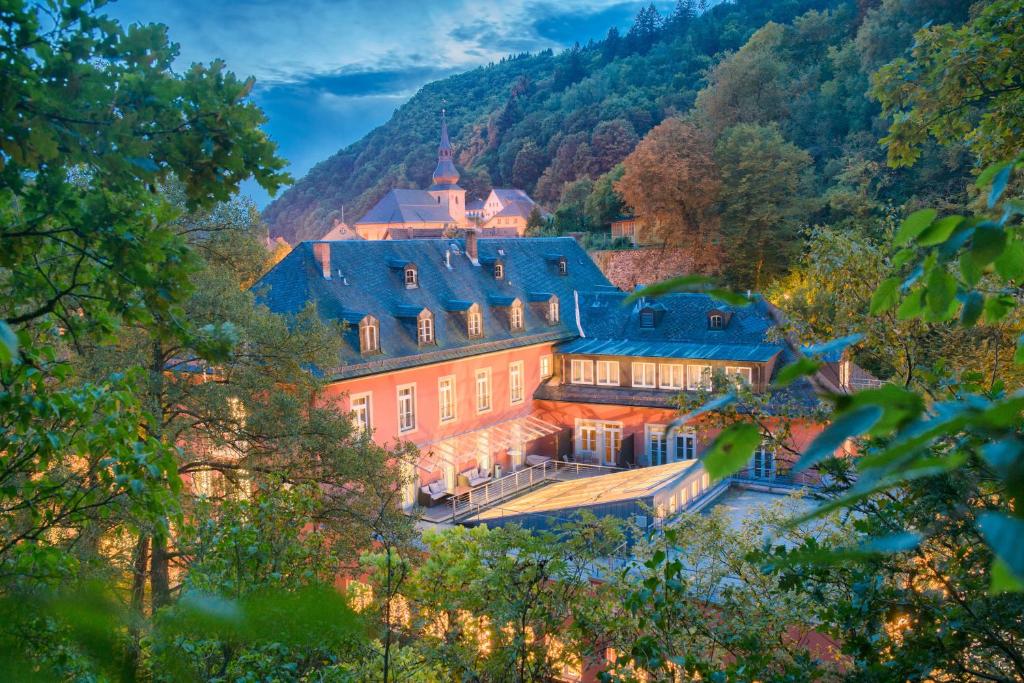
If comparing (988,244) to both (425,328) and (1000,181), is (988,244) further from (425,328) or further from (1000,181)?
(425,328)

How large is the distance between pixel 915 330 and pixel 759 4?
82.8m

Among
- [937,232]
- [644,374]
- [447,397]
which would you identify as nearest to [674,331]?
[644,374]

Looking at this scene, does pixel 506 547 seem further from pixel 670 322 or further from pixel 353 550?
pixel 670 322

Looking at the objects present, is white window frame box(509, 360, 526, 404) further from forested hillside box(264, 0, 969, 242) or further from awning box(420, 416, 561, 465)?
forested hillside box(264, 0, 969, 242)

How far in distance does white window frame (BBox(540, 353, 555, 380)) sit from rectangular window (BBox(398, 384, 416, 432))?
22.9 ft

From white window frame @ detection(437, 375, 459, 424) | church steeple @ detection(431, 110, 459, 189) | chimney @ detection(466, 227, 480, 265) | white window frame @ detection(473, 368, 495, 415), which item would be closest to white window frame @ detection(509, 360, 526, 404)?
white window frame @ detection(473, 368, 495, 415)

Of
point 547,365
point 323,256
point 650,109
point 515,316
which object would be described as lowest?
point 547,365

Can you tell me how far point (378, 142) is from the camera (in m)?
118

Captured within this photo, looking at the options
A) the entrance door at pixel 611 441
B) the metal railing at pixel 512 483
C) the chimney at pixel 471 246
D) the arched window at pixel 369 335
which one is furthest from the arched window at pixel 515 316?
the arched window at pixel 369 335

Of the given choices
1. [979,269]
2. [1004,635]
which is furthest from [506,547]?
[979,269]

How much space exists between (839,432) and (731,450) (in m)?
0.21

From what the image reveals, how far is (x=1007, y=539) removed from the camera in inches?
23.8

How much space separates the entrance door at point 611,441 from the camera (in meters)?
29.2

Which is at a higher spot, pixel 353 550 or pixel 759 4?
pixel 759 4
